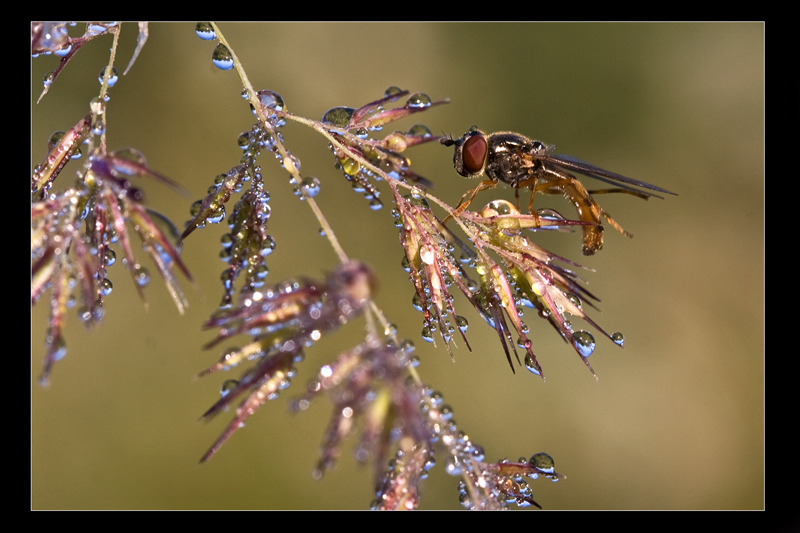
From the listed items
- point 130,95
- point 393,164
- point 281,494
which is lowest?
point 281,494

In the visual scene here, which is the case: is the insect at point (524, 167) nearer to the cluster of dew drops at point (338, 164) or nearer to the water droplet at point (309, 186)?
the cluster of dew drops at point (338, 164)

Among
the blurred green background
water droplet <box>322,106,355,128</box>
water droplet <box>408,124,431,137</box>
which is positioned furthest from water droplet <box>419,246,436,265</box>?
the blurred green background

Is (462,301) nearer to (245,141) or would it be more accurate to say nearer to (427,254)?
(427,254)

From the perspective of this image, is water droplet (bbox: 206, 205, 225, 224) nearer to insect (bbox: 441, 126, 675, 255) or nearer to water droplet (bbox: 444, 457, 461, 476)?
water droplet (bbox: 444, 457, 461, 476)

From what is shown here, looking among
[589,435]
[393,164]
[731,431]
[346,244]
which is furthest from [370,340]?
[731,431]

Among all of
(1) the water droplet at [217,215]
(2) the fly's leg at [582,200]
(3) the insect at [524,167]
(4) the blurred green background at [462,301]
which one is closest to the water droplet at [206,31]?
(1) the water droplet at [217,215]

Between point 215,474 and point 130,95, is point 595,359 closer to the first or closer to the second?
point 215,474

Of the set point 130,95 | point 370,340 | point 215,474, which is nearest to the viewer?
point 370,340
